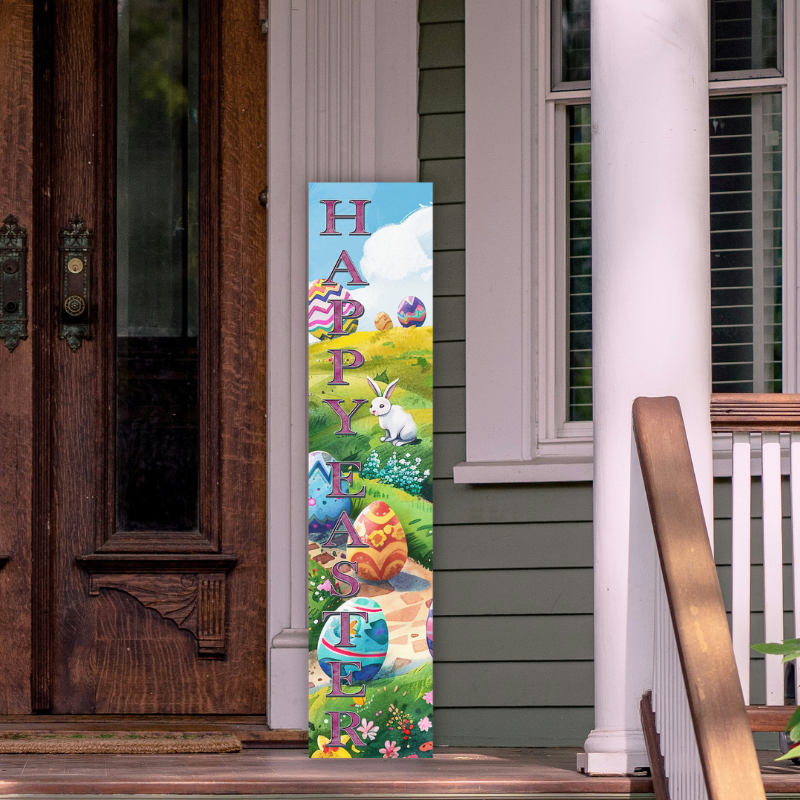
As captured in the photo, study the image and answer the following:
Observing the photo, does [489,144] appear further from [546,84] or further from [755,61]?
[755,61]

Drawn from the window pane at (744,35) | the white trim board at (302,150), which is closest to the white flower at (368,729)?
the white trim board at (302,150)

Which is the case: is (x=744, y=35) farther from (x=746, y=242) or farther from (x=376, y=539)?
(x=376, y=539)

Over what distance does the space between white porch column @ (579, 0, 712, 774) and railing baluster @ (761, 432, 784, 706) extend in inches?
5.6

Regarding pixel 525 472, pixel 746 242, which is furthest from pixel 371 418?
pixel 746 242

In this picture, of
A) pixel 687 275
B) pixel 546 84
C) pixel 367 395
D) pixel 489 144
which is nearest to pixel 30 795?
pixel 367 395

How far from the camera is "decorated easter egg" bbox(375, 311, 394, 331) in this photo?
305cm

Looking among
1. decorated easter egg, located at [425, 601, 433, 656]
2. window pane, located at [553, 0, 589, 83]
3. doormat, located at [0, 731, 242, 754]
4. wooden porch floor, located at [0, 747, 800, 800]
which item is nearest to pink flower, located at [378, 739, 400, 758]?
wooden porch floor, located at [0, 747, 800, 800]

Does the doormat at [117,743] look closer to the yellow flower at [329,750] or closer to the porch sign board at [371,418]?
the yellow flower at [329,750]

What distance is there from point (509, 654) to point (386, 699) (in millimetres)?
457

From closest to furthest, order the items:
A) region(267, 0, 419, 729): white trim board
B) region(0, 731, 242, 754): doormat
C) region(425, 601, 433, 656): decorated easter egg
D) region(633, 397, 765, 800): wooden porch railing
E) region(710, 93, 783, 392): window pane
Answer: region(633, 397, 765, 800): wooden porch railing → region(0, 731, 242, 754): doormat → region(425, 601, 433, 656): decorated easter egg → region(267, 0, 419, 729): white trim board → region(710, 93, 783, 392): window pane

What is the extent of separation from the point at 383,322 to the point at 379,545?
65 centimetres

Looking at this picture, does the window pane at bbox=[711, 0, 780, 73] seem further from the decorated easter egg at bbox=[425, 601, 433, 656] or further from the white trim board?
the decorated easter egg at bbox=[425, 601, 433, 656]

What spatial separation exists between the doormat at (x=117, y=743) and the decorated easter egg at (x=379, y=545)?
2.05 feet

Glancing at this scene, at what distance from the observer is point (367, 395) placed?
3.05 m
